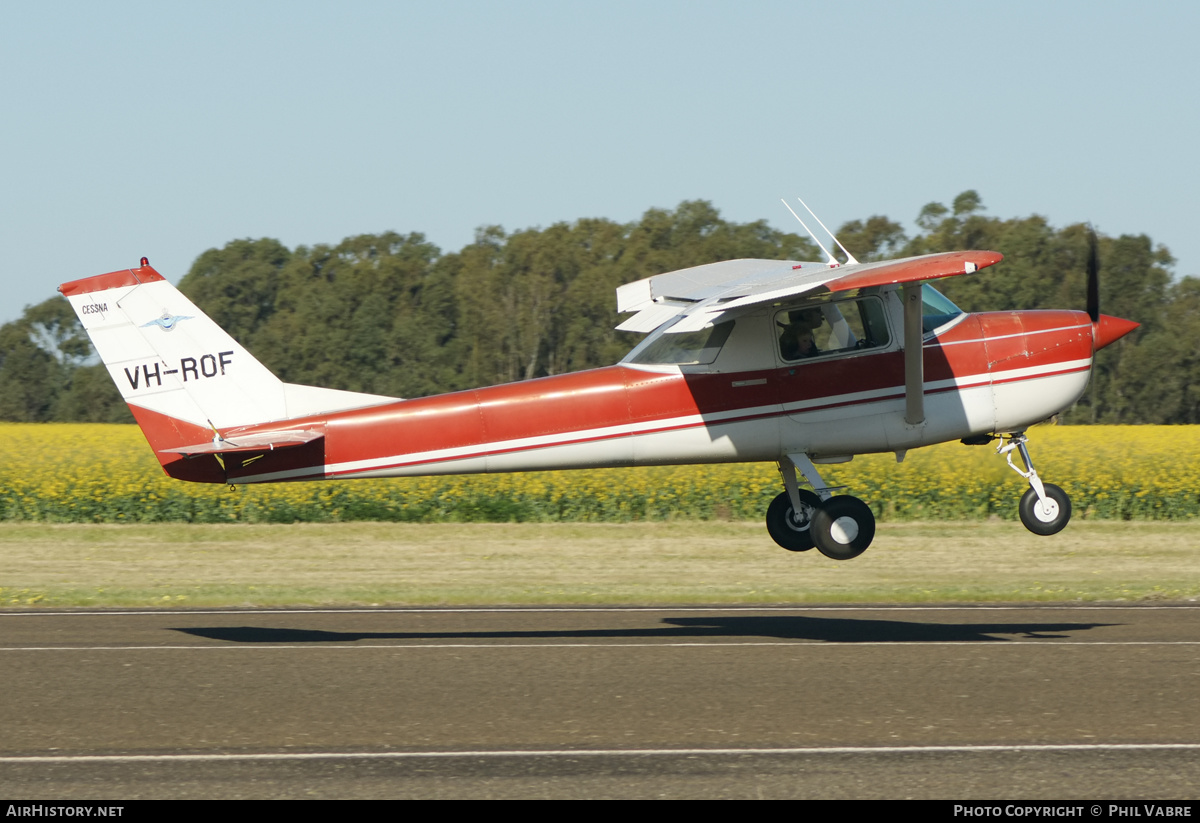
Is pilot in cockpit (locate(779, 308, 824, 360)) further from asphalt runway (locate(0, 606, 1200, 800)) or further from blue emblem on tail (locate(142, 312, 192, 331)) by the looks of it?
blue emblem on tail (locate(142, 312, 192, 331))

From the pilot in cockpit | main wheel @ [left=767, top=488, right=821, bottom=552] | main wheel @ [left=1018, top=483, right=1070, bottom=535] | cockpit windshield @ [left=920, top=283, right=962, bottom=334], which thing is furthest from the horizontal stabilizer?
main wheel @ [left=1018, top=483, right=1070, bottom=535]

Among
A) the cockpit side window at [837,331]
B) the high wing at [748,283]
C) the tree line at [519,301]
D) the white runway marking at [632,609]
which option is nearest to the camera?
the high wing at [748,283]

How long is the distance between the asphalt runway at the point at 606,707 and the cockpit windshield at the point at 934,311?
3.32m

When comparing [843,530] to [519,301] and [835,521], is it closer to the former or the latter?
[835,521]

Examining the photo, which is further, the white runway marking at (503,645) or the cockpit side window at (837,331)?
the white runway marking at (503,645)

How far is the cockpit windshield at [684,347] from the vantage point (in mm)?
13664

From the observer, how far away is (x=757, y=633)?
15273 mm

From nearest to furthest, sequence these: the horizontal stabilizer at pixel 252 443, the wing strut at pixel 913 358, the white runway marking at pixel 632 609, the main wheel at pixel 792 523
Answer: the horizontal stabilizer at pixel 252 443 → the wing strut at pixel 913 358 → the main wheel at pixel 792 523 → the white runway marking at pixel 632 609

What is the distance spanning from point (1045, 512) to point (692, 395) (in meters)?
3.82

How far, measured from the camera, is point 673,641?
48.0 feet

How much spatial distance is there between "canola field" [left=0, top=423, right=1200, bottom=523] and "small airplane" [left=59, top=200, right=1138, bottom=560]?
14.3 meters

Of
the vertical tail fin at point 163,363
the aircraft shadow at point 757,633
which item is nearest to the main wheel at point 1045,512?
the aircraft shadow at point 757,633

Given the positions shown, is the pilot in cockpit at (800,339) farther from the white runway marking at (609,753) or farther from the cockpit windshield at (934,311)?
the white runway marking at (609,753)
